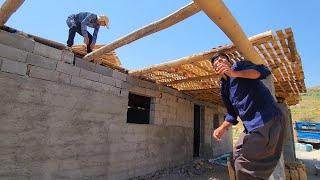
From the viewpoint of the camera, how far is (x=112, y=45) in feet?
14.1

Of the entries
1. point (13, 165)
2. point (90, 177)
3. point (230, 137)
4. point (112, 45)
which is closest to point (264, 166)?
point (112, 45)

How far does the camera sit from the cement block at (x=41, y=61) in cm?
426

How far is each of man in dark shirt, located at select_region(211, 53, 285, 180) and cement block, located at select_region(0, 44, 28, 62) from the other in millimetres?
3344

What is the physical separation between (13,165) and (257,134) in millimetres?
3683

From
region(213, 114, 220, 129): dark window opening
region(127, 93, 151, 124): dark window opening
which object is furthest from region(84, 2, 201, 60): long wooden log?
region(213, 114, 220, 129): dark window opening

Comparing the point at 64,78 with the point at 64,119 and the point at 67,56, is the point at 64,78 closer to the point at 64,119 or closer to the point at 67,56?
the point at 67,56

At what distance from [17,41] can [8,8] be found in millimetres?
1078

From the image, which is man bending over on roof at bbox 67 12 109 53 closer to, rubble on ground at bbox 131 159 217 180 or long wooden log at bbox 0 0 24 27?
long wooden log at bbox 0 0 24 27

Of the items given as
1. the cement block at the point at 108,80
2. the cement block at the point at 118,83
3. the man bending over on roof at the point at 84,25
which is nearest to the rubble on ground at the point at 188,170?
the cement block at the point at 118,83

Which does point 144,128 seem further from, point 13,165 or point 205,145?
point 205,145

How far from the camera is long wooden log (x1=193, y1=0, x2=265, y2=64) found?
107 inches

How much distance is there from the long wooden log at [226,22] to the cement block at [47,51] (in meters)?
3.05

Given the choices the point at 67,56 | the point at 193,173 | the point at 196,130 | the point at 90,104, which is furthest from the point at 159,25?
the point at 196,130

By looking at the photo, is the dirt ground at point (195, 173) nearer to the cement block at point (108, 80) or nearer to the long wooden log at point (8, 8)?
the cement block at point (108, 80)
